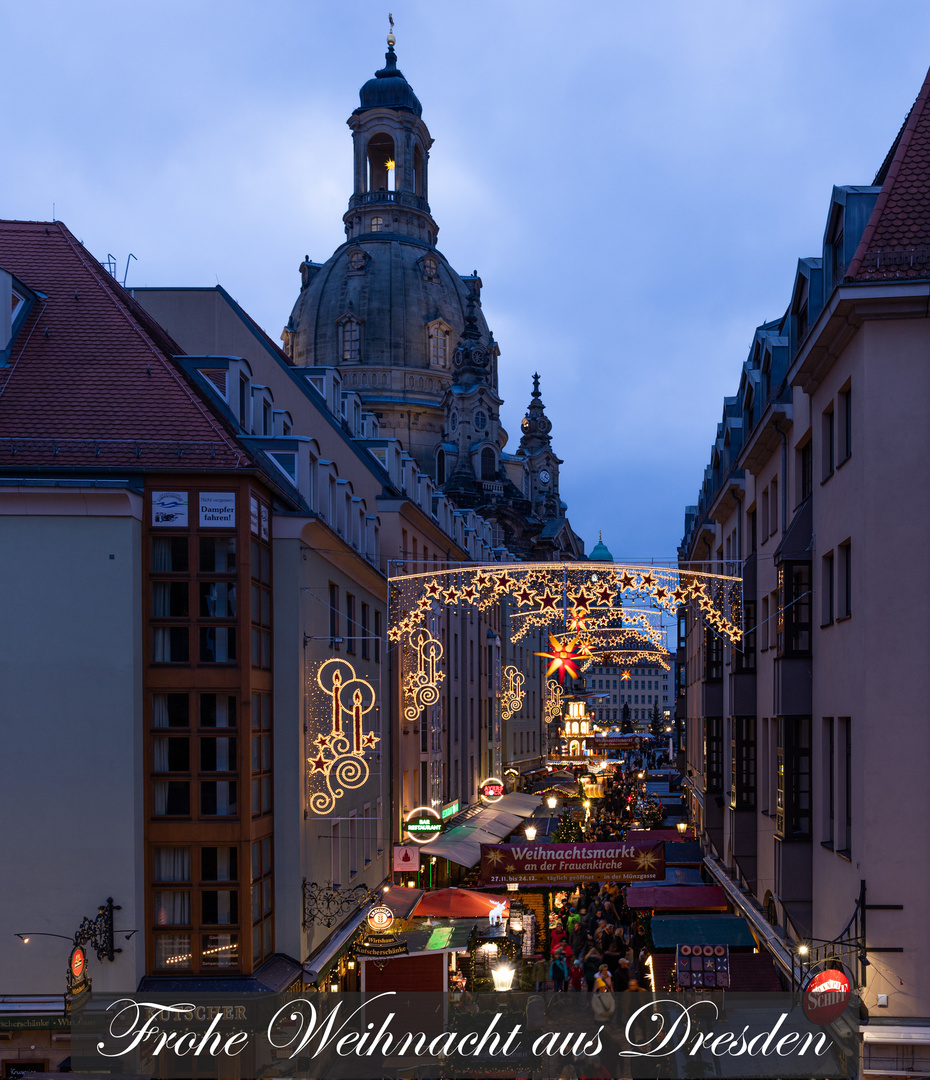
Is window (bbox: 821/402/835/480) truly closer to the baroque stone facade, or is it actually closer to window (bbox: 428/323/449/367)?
the baroque stone facade

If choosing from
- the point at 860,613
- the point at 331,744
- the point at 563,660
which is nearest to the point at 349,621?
the point at 563,660

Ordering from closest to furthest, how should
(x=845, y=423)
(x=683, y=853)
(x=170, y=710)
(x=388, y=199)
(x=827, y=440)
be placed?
1. (x=845, y=423)
2. (x=827, y=440)
3. (x=170, y=710)
4. (x=683, y=853)
5. (x=388, y=199)

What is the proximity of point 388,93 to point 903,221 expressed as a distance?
113 m

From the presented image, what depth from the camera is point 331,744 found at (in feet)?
84.4

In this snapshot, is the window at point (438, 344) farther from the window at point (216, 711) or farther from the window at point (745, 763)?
the window at point (216, 711)

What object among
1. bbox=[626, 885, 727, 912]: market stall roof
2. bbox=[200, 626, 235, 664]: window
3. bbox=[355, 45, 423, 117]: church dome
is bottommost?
bbox=[626, 885, 727, 912]: market stall roof

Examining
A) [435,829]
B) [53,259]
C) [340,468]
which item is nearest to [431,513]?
[340,468]

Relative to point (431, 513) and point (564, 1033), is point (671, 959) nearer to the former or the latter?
point (564, 1033)

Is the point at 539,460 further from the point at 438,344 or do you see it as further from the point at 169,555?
the point at 169,555

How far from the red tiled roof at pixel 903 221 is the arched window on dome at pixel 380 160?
107149mm

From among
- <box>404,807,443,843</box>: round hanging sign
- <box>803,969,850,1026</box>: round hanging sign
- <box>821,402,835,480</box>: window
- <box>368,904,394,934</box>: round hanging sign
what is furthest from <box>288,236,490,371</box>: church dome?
<box>803,969,850,1026</box>: round hanging sign

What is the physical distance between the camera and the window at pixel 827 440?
22469 millimetres

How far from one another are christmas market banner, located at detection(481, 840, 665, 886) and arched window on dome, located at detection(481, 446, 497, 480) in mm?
77597

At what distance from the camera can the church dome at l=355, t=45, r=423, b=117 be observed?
412ft
